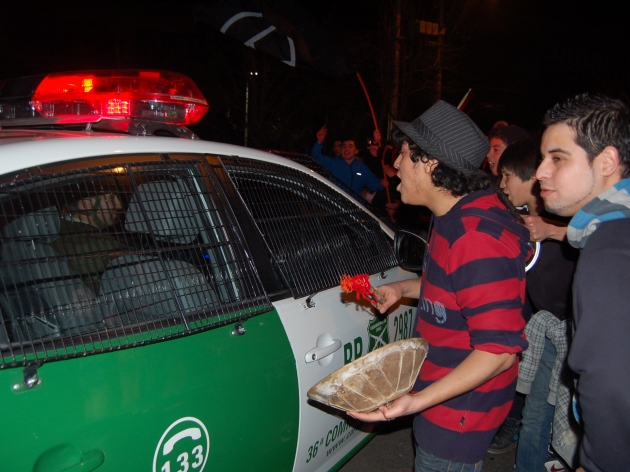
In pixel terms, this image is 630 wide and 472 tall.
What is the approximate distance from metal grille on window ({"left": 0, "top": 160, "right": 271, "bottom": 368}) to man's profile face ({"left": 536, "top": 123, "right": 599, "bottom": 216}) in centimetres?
107

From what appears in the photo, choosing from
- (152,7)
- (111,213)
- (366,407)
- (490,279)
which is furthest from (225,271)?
(152,7)

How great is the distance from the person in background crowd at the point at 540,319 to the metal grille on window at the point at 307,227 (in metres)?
0.78

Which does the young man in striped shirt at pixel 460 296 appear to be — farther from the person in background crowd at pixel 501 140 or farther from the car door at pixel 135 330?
the person in background crowd at pixel 501 140

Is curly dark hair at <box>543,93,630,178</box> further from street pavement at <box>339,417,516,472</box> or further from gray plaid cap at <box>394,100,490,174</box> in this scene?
street pavement at <box>339,417,516,472</box>

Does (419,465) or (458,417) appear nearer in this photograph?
(458,417)

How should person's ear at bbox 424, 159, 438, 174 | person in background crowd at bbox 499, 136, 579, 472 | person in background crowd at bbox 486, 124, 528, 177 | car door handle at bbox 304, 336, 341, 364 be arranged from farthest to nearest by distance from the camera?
person in background crowd at bbox 486, 124, 528, 177, person in background crowd at bbox 499, 136, 579, 472, car door handle at bbox 304, 336, 341, 364, person's ear at bbox 424, 159, 438, 174

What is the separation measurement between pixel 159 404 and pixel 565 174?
1356mm

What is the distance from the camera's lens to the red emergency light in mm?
2234

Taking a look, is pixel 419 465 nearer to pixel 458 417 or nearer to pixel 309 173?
pixel 458 417

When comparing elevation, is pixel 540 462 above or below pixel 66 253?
below

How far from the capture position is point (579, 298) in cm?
134

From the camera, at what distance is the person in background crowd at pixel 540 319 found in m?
2.66

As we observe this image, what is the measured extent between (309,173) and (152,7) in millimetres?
17492

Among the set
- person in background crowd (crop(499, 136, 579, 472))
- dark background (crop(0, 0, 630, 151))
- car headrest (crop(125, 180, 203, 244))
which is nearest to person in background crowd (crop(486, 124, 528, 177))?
person in background crowd (crop(499, 136, 579, 472))
